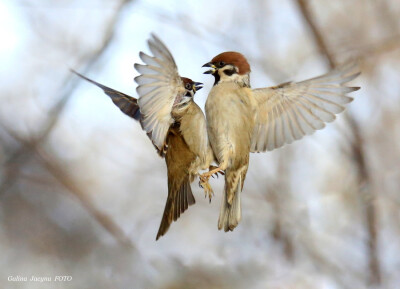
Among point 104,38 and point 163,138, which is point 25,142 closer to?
point 104,38

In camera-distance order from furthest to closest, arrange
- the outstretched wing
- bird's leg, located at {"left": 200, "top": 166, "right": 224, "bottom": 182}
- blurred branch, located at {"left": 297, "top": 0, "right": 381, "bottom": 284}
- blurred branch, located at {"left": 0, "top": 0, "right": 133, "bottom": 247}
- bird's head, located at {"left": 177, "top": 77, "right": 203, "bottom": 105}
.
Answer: blurred branch, located at {"left": 297, "top": 0, "right": 381, "bottom": 284} → blurred branch, located at {"left": 0, "top": 0, "right": 133, "bottom": 247} → the outstretched wing → bird's leg, located at {"left": 200, "top": 166, "right": 224, "bottom": 182} → bird's head, located at {"left": 177, "top": 77, "right": 203, "bottom": 105}

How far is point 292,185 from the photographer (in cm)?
531

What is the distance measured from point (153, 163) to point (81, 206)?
0.86 m

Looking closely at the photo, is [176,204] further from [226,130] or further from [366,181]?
[366,181]

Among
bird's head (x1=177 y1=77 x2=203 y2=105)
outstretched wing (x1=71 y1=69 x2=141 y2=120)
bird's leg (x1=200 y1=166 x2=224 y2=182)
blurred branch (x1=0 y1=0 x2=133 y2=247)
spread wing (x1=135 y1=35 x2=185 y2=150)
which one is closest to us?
spread wing (x1=135 y1=35 x2=185 y2=150)

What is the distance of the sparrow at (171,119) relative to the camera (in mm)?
2340

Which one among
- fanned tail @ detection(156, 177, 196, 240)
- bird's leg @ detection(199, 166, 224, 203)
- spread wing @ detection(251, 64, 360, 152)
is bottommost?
fanned tail @ detection(156, 177, 196, 240)

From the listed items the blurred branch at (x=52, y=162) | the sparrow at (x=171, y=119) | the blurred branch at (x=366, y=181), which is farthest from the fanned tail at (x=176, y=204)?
the blurred branch at (x=366, y=181)

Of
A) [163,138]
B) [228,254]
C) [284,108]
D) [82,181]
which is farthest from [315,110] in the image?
[82,181]

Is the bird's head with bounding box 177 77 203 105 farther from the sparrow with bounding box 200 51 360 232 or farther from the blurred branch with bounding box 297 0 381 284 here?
the blurred branch with bounding box 297 0 381 284

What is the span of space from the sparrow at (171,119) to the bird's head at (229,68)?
0.18m

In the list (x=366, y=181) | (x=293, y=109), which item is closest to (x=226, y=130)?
(x=293, y=109)

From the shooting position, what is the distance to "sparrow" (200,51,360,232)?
2.79 metres

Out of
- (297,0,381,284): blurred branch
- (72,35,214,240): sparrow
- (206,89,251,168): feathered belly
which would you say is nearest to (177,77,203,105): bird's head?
(72,35,214,240): sparrow
